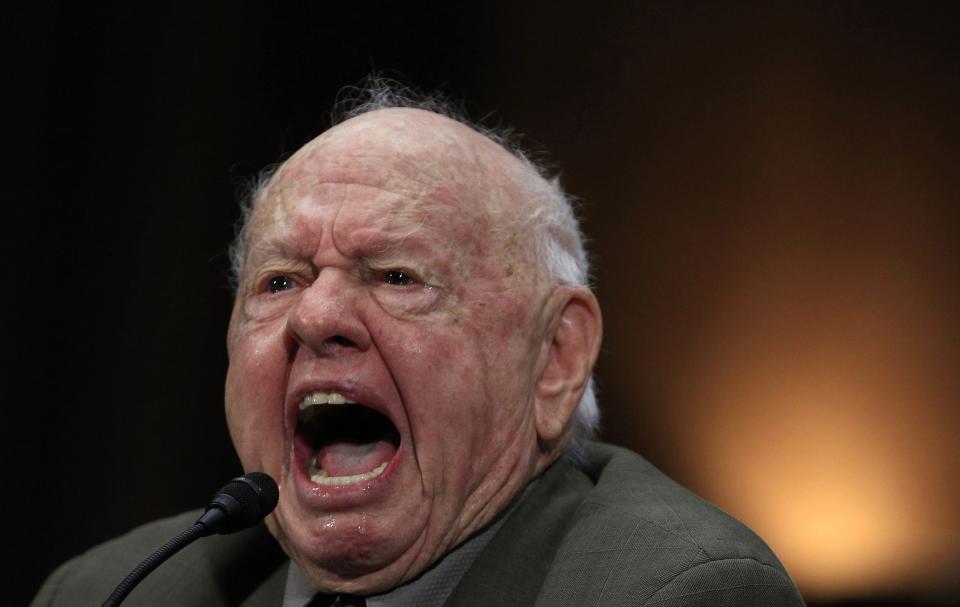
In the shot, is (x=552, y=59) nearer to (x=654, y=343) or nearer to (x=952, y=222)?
(x=654, y=343)

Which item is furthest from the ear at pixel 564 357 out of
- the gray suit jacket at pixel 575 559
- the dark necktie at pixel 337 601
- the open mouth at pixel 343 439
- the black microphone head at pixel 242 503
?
the black microphone head at pixel 242 503

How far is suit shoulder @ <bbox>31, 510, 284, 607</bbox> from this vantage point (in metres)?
1.87

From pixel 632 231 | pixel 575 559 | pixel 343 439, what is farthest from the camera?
pixel 632 231

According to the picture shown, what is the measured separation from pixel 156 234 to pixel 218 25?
52 cm

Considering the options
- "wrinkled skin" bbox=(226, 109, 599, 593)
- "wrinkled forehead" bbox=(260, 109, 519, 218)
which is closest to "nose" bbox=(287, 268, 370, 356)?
"wrinkled skin" bbox=(226, 109, 599, 593)

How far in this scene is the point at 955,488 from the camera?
6.54ft

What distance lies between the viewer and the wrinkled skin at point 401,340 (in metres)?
1.56

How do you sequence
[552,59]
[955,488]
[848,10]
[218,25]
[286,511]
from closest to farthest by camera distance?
1. [286,511]
2. [955,488]
3. [848,10]
4. [552,59]
5. [218,25]

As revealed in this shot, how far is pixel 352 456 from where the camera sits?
1704mm

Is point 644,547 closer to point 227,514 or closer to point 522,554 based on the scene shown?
point 522,554

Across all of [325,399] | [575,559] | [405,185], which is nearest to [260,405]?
[325,399]

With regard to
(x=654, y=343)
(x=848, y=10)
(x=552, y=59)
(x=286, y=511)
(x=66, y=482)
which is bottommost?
(x=66, y=482)

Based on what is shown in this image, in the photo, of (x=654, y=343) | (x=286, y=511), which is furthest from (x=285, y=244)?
(x=654, y=343)

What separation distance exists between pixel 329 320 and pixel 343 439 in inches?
10.2
